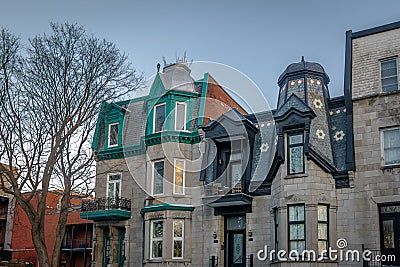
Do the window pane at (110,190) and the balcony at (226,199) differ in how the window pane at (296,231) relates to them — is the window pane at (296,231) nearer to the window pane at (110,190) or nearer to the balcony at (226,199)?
the balcony at (226,199)

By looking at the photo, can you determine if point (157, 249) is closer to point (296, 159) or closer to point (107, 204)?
point (107, 204)

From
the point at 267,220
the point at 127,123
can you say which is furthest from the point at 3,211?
the point at 267,220

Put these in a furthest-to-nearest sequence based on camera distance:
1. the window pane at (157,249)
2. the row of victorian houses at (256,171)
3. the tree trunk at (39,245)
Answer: the window pane at (157,249) < the tree trunk at (39,245) < the row of victorian houses at (256,171)

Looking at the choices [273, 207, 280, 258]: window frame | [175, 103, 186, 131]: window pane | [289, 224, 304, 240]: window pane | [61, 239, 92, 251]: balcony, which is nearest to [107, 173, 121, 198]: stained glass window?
[175, 103, 186, 131]: window pane

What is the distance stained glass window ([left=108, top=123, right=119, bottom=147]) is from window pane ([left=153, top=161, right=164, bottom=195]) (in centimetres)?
343

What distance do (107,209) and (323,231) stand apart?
1112 centimetres

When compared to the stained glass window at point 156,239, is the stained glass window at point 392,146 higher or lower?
higher

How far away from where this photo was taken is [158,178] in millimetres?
26953

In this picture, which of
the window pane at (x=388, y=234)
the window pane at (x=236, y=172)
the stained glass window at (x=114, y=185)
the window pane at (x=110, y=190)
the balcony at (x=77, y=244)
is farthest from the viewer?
the balcony at (x=77, y=244)

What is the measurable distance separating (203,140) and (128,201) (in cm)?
496

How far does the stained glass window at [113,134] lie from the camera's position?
97.3 ft

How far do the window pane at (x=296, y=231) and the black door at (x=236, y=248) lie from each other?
3.16 metres

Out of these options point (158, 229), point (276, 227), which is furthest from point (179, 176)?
point (276, 227)

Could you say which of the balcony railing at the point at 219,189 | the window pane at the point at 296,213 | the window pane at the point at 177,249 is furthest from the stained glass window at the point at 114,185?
the window pane at the point at 296,213
